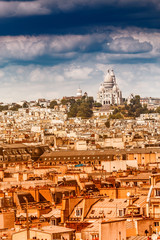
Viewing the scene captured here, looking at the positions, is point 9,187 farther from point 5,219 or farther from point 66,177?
point 5,219

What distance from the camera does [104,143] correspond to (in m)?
135

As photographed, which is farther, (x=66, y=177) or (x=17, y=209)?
(x=66, y=177)

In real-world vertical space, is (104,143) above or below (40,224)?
above

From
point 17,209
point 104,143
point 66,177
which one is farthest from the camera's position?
point 104,143

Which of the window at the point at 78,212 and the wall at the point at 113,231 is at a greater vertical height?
the window at the point at 78,212

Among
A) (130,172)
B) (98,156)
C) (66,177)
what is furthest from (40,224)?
(98,156)

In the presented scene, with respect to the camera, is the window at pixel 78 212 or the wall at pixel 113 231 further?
the window at pixel 78 212

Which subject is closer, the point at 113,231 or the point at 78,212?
the point at 113,231

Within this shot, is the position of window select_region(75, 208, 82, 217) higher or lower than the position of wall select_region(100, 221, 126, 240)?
higher

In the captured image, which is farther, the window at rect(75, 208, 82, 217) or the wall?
the window at rect(75, 208, 82, 217)

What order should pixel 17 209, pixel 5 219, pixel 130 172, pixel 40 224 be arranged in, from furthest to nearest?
1. pixel 130 172
2. pixel 17 209
3. pixel 5 219
4. pixel 40 224

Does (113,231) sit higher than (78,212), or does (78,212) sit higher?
(78,212)

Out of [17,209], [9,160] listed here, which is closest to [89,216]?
[17,209]

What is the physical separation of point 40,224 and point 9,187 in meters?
20.4
